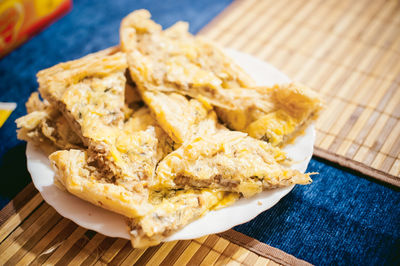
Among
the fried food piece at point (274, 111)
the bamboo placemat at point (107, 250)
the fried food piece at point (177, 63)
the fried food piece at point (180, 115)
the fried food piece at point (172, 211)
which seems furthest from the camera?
the fried food piece at point (177, 63)

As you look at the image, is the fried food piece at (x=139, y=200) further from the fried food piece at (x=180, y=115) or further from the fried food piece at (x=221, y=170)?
the fried food piece at (x=180, y=115)

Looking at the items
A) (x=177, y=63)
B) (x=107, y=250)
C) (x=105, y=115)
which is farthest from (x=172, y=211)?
(x=177, y=63)

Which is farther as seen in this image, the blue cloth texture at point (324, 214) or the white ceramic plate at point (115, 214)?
the blue cloth texture at point (324, 214)

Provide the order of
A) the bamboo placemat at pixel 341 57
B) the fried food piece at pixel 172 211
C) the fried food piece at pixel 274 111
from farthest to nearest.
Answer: the bamboo placemat at pixel 341 57 → the fried food piece at pixel 274 111 → the fried food piece at pixel 172 211

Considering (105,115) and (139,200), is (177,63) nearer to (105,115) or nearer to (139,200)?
(105,115)

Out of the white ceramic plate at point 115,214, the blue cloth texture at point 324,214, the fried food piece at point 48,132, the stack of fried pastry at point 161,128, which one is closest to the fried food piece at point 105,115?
the stack of fried pastry at point 161,128

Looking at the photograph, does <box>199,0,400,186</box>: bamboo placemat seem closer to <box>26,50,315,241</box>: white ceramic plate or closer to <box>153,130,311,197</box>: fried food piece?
<box>26,50,315,241</box>: white ceramic plate

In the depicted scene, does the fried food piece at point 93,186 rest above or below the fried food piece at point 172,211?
above
